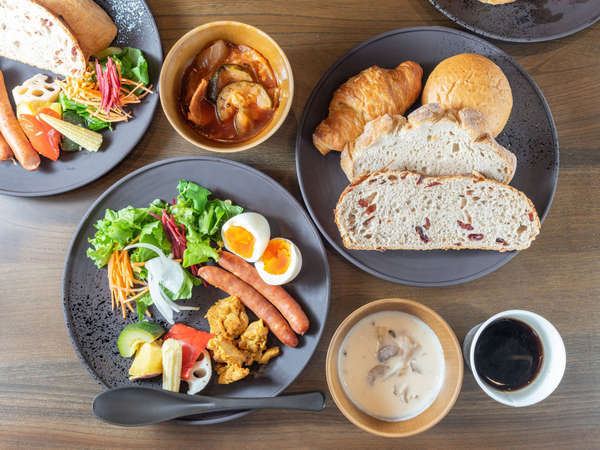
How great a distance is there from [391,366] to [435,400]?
0.58ft

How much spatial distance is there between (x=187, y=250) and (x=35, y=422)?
84cm

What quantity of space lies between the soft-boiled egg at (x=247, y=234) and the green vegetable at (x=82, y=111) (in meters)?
0.56

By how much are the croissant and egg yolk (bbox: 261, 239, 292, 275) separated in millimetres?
350

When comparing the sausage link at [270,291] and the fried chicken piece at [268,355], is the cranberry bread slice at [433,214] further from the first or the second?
the fried chicken piece at [268,355]

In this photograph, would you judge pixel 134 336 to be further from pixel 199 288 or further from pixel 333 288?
pixel 333 288

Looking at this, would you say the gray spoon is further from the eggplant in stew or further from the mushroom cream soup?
the eggplant in stew

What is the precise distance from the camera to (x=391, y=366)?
1.49 metres

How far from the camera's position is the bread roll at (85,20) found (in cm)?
152

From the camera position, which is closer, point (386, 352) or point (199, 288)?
point (386, 352)

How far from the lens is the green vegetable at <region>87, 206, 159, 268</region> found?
60.1 inches

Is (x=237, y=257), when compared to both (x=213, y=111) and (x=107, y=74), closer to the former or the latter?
(x=213, y=111)

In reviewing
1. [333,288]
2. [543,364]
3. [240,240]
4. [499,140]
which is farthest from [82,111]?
[543,364]

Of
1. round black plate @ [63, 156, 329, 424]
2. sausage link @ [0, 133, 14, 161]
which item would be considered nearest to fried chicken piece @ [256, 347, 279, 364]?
round black plate @ [63, 156, 329, 424]

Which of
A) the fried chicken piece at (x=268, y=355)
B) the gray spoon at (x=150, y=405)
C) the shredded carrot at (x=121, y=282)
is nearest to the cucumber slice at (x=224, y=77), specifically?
the shredded carrot at (x=121, y=282)
